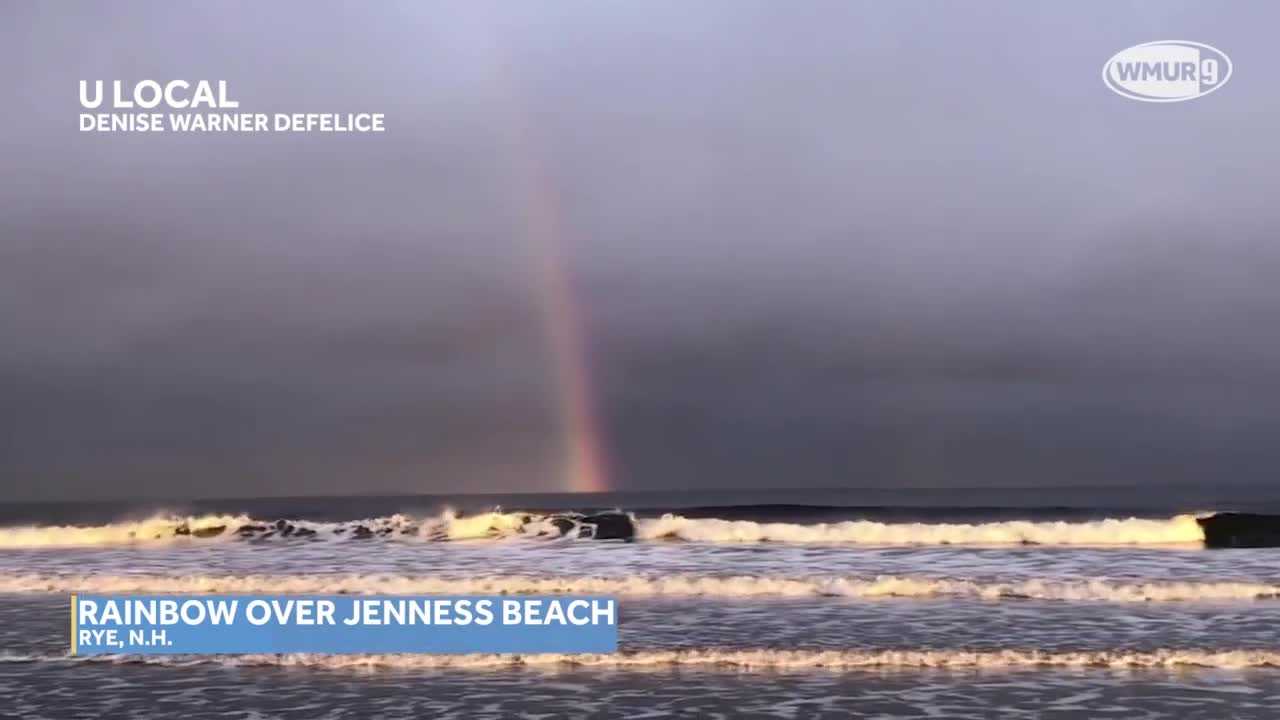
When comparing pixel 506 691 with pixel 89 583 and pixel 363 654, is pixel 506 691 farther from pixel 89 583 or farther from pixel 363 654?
pixel 89 583

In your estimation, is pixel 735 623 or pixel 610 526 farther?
pixel 610 526

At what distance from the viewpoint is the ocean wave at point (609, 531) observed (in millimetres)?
41031

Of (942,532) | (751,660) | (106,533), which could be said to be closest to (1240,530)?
(942,532)

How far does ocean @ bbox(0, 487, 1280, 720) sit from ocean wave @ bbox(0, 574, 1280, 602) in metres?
0.08

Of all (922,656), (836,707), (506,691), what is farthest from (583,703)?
(922,656)

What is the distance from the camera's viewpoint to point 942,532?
4356 centimetres

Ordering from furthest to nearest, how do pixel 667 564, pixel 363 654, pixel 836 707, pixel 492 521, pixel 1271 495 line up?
pixel 1271 495, pixel 492 521, pixel 667 564, pixel 363 654, pixel 836 707

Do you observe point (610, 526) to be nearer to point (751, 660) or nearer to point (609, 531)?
point (609, 531)

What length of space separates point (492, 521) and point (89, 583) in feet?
78.4

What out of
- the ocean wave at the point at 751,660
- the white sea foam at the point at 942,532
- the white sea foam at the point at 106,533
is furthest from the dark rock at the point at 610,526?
the ocean wave at the point at 751,660

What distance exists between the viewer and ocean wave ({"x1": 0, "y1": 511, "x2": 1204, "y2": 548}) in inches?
1615

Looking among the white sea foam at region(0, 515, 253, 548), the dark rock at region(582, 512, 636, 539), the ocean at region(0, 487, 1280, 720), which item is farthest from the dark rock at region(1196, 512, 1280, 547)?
the white sea foam at region(0, 515, 253, 548)

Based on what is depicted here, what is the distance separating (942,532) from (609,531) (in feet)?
39.4

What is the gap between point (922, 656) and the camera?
13445 millimetres
